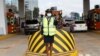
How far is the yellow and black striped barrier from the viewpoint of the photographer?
1238 centimetres

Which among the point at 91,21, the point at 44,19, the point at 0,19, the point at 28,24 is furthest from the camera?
the point at 91,21

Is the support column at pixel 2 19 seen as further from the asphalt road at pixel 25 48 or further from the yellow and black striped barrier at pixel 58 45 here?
the yellow and black striped barrier at pixel 58 45

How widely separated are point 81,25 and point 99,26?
2.89 meters

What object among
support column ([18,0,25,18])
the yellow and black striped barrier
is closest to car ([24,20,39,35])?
support column ([18,0,25,18])

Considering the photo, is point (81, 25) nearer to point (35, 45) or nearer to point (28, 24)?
point (28, 24)

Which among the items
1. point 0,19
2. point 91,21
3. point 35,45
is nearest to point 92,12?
point 91,21

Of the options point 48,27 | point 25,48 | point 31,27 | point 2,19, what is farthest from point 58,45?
point 31,27

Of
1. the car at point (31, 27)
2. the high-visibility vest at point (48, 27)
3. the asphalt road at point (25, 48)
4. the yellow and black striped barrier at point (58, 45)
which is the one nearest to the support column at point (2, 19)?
the car at point (31, 27)

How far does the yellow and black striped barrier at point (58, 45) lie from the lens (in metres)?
12.4

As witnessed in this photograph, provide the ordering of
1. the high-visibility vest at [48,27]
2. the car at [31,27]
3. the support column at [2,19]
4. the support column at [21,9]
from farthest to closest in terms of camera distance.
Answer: the support column at [21,9]
the car at [31,27]
the support column at [2,19]
the high-visibility vest at [48,27]

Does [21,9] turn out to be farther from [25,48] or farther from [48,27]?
[48,27]

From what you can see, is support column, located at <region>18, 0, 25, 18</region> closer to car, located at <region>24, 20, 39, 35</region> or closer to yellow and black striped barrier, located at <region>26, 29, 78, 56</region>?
car, located at <region>24, 20, 39, 35</region>

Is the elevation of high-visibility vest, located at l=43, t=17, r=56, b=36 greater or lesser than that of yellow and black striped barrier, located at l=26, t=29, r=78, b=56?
greater

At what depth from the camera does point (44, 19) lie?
37.6 ft
